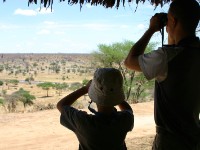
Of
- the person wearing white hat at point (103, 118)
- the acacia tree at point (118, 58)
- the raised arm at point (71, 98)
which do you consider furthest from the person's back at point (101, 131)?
the acacia tree at point (118, 58)

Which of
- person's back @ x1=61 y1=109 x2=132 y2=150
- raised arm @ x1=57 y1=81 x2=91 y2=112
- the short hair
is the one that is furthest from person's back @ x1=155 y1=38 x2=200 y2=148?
raised arm @ x1=57 y1=81 x2=91 y2=112

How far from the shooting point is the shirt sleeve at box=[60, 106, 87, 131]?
1.55 meters

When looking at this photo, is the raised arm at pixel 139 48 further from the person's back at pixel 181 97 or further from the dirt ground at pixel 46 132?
the dirt ground at pixel 46 132

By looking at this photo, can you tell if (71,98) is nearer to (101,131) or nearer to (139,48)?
(101,131)

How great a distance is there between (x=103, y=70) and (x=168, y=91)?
12.1 inches

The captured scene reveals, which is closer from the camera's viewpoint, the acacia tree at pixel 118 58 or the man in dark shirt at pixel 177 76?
the man in dark shirt at pixel 177 76

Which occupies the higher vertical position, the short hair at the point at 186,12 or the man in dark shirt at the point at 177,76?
the short hair at the point at 186,12

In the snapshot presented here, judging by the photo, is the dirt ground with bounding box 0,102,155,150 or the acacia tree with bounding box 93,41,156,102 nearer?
the dirt ground with bounding box 0,102,155,150

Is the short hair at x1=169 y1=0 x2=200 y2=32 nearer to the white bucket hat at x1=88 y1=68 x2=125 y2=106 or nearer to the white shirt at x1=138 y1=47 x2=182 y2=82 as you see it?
the white shirt at x1=138 y1=47 x2=182 y2=82

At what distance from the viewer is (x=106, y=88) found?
5.03 feet

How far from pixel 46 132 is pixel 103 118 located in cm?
1016

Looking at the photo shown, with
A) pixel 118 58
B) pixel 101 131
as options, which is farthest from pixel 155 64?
pixel 118 58

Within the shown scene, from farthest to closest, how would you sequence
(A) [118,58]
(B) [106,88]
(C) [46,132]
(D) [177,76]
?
1. (A) [118,58]
2. (C) [46,132]
3. (D) [177,76]
4. (B) [106,88]

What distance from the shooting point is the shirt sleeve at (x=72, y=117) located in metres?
1.55
